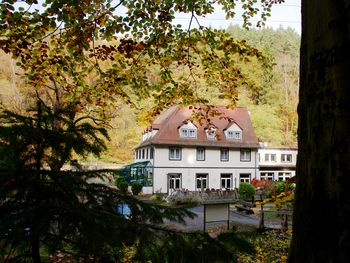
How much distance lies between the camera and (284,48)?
75.1 meters

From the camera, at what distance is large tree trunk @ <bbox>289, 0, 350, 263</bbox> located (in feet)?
5.93

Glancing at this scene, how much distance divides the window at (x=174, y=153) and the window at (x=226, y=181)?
18.7 ft

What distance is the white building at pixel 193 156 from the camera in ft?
111

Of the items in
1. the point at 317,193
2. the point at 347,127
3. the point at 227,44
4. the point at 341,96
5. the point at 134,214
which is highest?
the point at 227,44

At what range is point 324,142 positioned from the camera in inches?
75.3

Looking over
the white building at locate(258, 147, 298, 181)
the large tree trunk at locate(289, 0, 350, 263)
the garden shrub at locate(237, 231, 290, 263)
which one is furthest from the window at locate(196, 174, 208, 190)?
the large tree trunk at locate(289, 0, 350, 263)

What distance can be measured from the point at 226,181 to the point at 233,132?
5.79m

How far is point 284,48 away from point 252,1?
7340 centimetres

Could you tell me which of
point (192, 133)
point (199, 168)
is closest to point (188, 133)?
point (192, 133)

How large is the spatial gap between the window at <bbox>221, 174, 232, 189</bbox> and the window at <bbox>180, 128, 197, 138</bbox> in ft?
18.5

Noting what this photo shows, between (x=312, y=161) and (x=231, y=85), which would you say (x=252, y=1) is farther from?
(x=312, y=161)

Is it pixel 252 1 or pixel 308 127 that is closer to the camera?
pixel 308 127

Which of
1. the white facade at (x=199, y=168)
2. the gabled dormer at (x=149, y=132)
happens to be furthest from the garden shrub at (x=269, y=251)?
the gabled dormer at (x=149, y=132)

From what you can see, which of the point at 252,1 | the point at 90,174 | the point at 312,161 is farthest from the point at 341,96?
the point at 252,1
